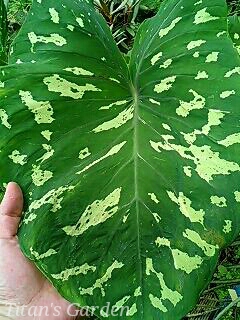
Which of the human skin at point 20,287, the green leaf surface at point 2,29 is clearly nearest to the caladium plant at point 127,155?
the human skin at point 20,287

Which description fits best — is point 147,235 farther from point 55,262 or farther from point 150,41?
point 150,41

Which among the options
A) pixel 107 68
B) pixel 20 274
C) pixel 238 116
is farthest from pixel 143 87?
pixel 20 274

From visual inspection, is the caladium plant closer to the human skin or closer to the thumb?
the thumb

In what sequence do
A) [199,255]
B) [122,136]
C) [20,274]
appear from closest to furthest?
[199,255]
[122,136]
[20,274]

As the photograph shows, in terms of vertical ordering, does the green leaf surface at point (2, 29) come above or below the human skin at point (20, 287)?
above

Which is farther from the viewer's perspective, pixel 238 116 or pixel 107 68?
pixel 107 68

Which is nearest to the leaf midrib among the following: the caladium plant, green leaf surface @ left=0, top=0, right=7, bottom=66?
the caladium plant

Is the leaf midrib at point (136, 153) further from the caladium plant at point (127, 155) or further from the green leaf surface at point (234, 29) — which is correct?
the green leaf surface at point (234, 29)
